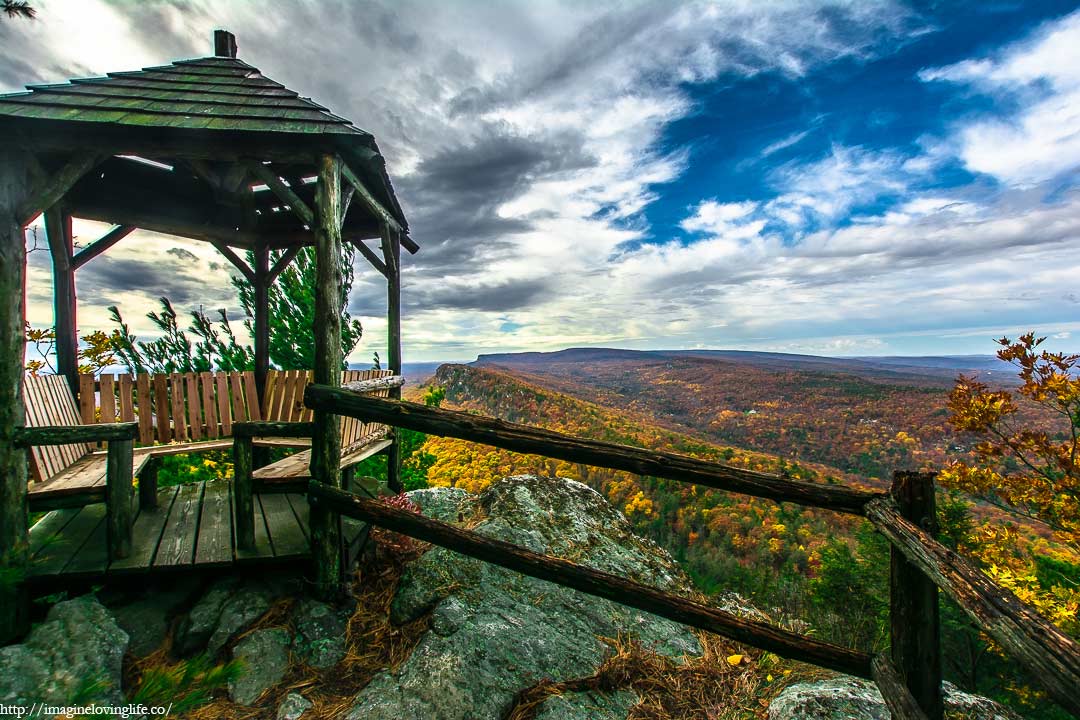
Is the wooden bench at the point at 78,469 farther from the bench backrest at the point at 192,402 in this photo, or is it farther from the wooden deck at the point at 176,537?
the bench backrest at the point at 192,402

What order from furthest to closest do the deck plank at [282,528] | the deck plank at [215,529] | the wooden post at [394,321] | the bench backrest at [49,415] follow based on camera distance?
the wooden post at [394,321], the bench backrest at [49,415], the deck plank at [282,528], the deck plank at [215,529]

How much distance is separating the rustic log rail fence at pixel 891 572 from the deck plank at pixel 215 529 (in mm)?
890

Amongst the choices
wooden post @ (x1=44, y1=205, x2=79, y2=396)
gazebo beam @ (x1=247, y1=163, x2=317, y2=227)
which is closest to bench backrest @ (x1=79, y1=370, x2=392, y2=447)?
wooden post @ (x1=44, y1=205, x2=79, y2=396)

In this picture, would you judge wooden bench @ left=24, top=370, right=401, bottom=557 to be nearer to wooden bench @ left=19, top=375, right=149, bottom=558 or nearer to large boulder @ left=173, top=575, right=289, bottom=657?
wooden bench @ left=19, top=375, right=149, bottom=558

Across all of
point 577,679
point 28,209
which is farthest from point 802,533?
point 28,209

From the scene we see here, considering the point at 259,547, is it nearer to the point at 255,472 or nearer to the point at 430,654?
the point at 255,472

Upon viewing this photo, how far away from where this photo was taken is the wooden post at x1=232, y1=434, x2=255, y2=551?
3.25 meters

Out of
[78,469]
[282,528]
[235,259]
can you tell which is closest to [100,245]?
[235,259]

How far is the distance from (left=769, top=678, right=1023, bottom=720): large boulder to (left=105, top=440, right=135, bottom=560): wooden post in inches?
168

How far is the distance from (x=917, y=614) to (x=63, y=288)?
7843 millimetres

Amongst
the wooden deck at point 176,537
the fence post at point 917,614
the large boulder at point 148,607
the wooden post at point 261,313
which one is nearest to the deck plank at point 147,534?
the wooden deck at point 176,537

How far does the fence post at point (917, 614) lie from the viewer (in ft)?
5.89

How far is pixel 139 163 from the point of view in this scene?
17.8 feet

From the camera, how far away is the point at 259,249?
6746 mm
